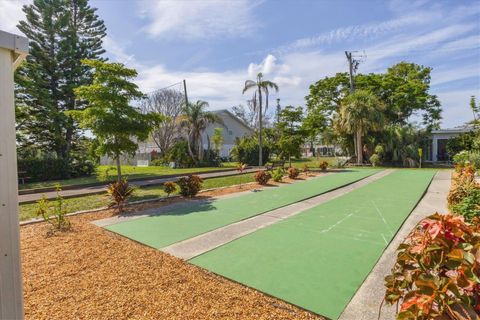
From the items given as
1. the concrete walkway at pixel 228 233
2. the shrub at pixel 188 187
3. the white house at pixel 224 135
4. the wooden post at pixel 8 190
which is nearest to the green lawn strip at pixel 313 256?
the concrete walkway at pixel 228 233

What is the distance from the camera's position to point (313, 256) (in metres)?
3.90

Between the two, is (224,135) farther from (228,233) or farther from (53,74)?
(228,233)

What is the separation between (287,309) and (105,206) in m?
6.53

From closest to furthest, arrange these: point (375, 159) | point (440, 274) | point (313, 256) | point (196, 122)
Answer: point (440, 274) < point (313, 256) < point (375, 159) < point (196, 122)

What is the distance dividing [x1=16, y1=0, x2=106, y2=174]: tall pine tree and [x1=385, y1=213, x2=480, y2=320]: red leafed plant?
1889 centimetres

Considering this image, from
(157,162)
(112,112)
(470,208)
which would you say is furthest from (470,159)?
(157,162)

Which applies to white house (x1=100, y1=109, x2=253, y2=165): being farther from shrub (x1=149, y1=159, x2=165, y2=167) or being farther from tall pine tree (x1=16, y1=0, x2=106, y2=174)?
tall pine tree (x1=16, y1=0, x2=106, y2=174)

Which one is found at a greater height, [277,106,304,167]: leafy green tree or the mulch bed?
[277,106,304,167]: leafy green tree

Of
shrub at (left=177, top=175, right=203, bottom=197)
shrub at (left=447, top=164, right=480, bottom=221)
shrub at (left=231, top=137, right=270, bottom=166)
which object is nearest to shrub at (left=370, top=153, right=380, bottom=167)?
shrub at (left=231, top=137, right=270, bottom=166)

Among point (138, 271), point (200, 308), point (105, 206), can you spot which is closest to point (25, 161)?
point (105, 206)

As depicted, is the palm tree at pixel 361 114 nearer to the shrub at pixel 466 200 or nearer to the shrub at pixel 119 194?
the shrub at pixel 466 200

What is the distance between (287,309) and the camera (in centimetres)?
268

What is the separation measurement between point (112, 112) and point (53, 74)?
14255 millimetres

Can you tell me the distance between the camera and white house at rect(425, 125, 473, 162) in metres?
23.9
